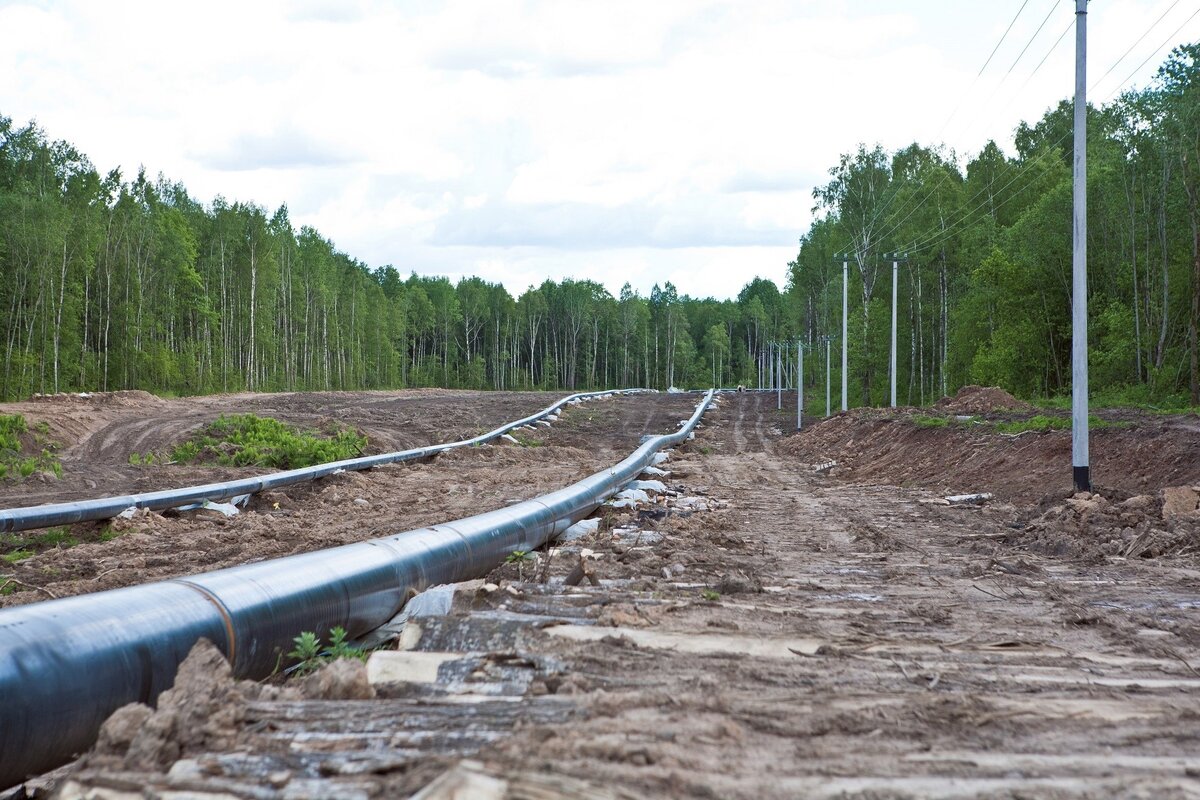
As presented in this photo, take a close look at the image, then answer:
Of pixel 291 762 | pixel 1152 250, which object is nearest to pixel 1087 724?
pixel 291 762

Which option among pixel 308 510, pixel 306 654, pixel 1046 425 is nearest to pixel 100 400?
pixel 308 510

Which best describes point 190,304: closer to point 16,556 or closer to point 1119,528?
point 16,556

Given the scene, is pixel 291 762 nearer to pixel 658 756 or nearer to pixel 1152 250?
pixel 658 756

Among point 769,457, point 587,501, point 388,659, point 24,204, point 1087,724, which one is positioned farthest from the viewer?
point 24,204

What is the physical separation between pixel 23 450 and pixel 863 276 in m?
43.2

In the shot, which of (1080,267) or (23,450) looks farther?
(23,450)

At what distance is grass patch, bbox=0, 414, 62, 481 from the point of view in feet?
53.0

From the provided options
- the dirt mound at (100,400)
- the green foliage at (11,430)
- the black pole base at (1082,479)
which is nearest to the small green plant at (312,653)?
the black pole base at (1082,479)

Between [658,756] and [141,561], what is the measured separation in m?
6.86

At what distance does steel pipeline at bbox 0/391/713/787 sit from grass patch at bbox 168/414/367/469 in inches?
488

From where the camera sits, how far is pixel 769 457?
91.2 feet

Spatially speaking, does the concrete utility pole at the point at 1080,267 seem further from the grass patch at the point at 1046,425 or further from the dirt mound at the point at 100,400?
the dirt mound at the point at 100,400

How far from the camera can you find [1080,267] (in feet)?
44.2

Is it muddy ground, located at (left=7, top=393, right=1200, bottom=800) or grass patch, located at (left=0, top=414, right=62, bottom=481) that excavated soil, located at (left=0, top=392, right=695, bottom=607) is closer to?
grass patch, located at (left=0, top=414, right=62, bottom=481)
